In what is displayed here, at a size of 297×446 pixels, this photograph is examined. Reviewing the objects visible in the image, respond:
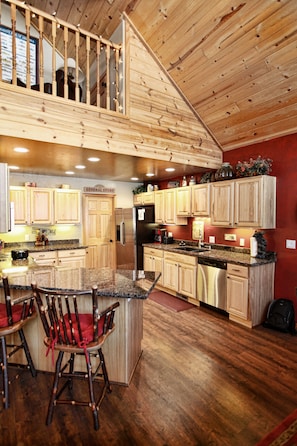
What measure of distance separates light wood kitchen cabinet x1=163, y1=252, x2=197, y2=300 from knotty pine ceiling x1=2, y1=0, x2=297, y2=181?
7.25 ft

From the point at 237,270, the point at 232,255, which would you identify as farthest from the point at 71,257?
the point at 237,270

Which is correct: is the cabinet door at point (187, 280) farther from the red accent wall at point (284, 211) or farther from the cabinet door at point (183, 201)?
the red accent wall at point (284, 211)

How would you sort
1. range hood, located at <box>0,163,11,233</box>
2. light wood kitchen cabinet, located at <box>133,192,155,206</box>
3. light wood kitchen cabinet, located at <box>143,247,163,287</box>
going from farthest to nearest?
light wood kitchen cabinet, located at <box>133,192,155,206</box>, light wood kitchen cabinet, located at <box>143,247,163,287</box>, range hood, located at <box>0,163,11,233</box>

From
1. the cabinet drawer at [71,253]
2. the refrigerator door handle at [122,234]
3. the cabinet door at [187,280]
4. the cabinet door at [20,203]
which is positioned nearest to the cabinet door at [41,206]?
the cabinet door at [20,203]

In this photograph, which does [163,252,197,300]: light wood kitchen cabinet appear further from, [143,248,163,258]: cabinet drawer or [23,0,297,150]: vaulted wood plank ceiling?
[23,0,297,150]: vaulted wood plank ceiling

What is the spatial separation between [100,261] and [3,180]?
3.93m

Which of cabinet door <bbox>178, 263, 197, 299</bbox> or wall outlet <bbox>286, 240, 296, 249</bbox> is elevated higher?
wall outlet <bbox>286, 240, 296, 249</bbox>

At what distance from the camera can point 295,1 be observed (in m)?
2.36

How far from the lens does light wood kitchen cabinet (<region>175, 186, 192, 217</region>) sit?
4.83 m

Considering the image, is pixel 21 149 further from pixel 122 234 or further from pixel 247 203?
pixel 247 203

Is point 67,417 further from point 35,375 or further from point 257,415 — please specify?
point 257,415

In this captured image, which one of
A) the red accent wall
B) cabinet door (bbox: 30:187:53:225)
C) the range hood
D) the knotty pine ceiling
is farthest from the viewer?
cabinet door (bbox: 30:187:53:225)

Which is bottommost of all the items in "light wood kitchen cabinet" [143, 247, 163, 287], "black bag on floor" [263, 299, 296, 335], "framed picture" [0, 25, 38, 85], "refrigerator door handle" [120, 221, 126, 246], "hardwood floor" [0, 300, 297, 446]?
"hardwood floor" [0, 300, 297, 446]

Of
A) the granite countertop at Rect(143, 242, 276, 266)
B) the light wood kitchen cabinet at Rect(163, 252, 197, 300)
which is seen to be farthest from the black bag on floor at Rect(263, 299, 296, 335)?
the light wood kitchen cabinet at Rect(163, 252, 197, 300)
